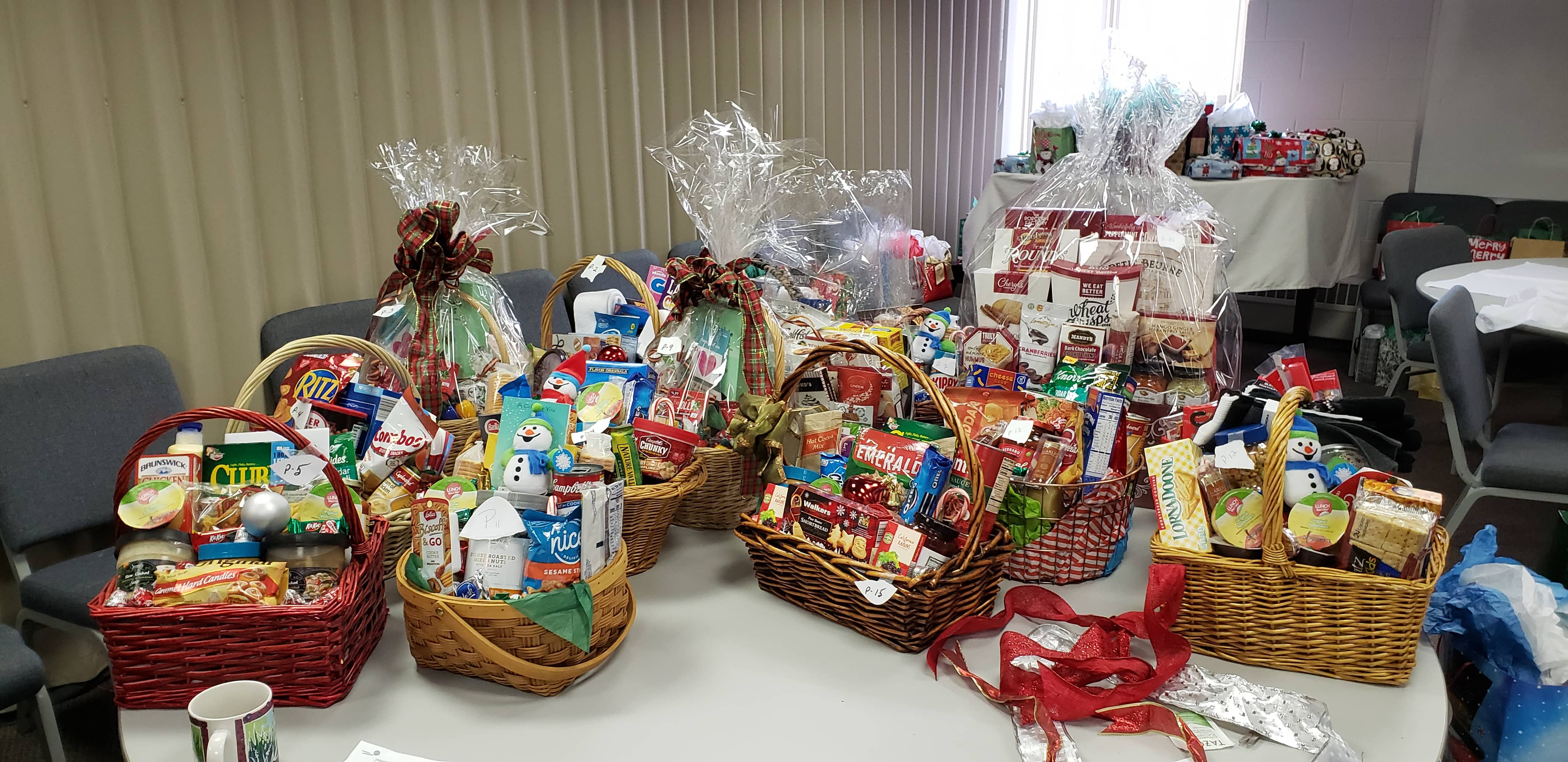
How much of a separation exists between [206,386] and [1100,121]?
214 cm

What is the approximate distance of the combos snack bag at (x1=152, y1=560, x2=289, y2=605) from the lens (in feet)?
3.17

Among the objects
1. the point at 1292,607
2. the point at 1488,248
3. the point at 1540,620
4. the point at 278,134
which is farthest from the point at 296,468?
the point at 1488,248

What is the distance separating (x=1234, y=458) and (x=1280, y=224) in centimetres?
375

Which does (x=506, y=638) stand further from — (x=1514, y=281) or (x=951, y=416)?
(x=1514, y=281)

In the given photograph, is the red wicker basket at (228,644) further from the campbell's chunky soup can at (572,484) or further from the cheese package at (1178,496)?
the cheese package at (1178,496)

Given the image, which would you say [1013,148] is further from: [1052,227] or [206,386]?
[206,386]

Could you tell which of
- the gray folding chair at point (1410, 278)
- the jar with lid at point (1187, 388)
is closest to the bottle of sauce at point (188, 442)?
the jar with lid at point (1187, 388)

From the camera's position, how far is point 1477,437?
237 cm

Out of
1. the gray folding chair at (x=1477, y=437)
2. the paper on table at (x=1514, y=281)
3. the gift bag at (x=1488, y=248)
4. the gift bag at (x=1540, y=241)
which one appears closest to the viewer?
the gray folding chair at (x=1477, y=437)

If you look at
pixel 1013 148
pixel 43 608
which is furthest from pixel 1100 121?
pixel 1013 148

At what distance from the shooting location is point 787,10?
3.84m

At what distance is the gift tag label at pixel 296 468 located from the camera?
1104mm

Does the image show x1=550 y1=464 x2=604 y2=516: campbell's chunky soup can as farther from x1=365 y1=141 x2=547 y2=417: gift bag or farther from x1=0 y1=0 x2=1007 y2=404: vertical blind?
x1=0 y1=0 x2=1007 y2=404: vertical blind

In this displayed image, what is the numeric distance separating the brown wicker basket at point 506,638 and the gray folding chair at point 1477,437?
2.17 m
